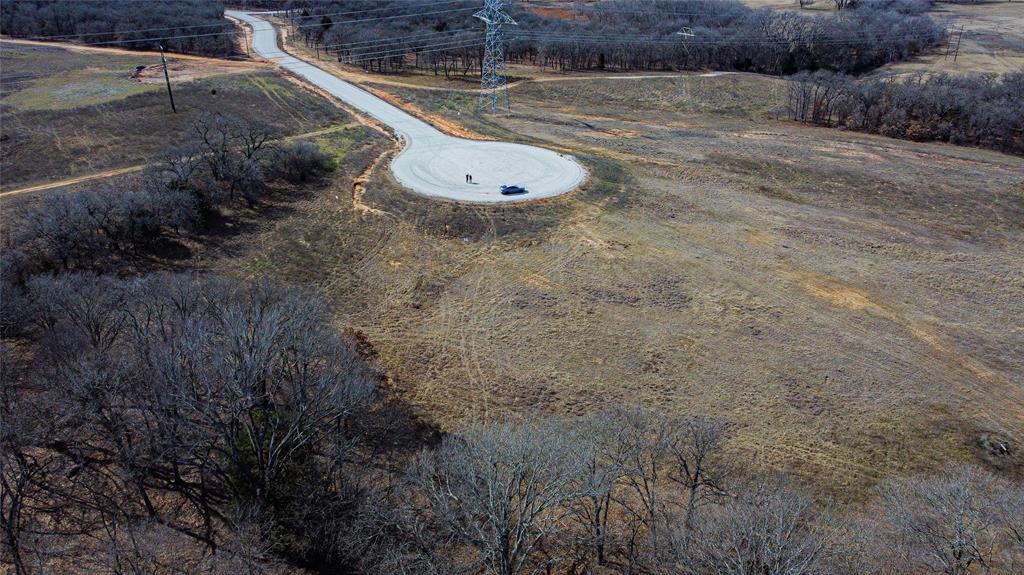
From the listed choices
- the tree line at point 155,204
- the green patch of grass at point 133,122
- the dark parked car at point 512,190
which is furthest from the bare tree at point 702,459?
the green patch of grass at point 133,122

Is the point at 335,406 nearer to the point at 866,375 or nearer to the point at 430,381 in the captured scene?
the point at 430,381

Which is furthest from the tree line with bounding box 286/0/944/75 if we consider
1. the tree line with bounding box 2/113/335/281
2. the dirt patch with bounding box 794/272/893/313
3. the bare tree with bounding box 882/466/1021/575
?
the bare tree with bounding box 882/466/1021/575

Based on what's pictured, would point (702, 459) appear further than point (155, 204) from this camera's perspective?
No

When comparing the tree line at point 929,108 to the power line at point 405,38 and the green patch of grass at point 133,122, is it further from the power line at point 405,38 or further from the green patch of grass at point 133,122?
the green patch of grass at point 133,122

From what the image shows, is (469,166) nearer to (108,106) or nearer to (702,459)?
(702,459)

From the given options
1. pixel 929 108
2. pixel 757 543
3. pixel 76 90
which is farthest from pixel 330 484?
pixel 929 108

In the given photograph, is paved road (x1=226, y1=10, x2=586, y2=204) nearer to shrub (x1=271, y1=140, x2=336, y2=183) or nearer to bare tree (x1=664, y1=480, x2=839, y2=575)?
shrub (x1=271, y1=140, x2=336, y2=183)

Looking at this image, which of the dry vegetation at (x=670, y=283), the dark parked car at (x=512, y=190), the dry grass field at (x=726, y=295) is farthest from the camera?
the dark parked car at (x=512, y=190)
